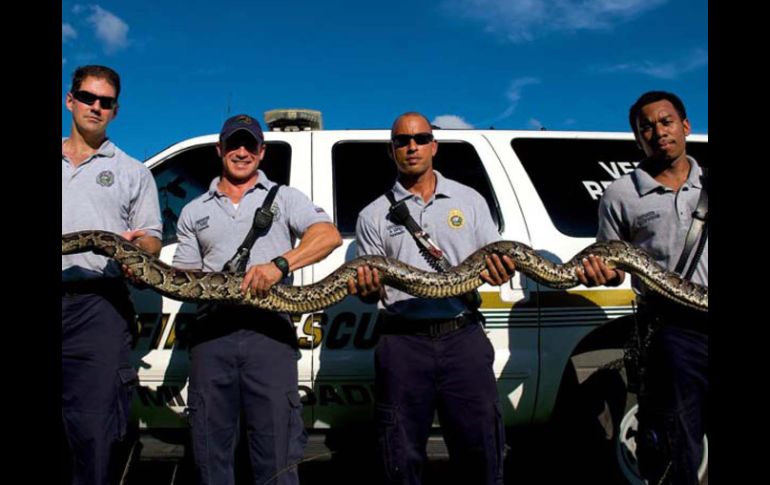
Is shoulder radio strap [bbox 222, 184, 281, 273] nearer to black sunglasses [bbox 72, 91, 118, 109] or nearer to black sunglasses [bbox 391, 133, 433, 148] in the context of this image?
black sunglasses [bbox 391, 133, 433, 148]

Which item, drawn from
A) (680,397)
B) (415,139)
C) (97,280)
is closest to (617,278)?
(680,397)

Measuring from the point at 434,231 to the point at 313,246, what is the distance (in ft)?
2.64

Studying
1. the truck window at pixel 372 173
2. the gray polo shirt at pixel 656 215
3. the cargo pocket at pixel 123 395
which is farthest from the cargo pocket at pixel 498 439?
the cargo pocket at pixel 123 395

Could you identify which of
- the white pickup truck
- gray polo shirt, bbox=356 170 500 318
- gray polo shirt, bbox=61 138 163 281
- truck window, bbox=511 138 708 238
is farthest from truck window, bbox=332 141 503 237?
gray polo shirt, bbox=61 138 163 281

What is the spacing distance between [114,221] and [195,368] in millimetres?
1071

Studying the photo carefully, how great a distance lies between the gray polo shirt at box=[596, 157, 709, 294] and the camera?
3.14 metres

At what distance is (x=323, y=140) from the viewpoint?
14.2ft

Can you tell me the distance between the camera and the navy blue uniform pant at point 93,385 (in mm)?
2951

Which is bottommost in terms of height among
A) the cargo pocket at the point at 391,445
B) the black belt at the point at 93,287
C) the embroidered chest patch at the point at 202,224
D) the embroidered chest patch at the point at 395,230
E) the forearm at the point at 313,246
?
the cargo pocket at the point at 391,445

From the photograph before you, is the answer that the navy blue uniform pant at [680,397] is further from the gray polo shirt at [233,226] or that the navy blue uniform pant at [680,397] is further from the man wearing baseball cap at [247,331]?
the gray polo shirt at [233,226]

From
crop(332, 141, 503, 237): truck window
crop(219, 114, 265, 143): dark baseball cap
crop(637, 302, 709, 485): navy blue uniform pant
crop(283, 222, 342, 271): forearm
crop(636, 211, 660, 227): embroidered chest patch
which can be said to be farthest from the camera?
crop(332, 141, 503, 237): truck window

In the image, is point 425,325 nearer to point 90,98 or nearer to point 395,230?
point 395,230

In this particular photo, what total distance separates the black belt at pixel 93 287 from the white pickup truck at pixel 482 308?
1.95 ft
